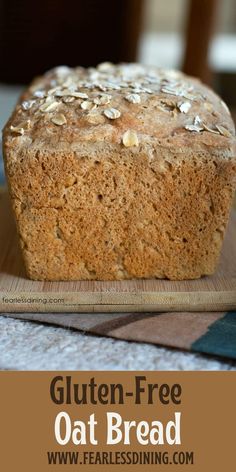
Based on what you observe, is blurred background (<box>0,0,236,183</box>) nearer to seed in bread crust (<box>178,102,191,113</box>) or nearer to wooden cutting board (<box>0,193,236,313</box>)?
seed in bread crust (<box>178,102,191,113</box>)

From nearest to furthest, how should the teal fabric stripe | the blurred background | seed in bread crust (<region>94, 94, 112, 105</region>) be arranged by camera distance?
the teal fabric stripe < seed in bread crust (<region>94, 94, 112, 105</region>) < the blurred background

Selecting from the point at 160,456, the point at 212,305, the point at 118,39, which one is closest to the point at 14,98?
the point at 118,39

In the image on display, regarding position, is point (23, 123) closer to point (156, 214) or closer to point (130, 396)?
point (156, 214)

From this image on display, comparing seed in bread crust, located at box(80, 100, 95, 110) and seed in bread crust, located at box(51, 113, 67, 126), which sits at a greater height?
seed in bread crust, located at box(80, 100, 95, 110)

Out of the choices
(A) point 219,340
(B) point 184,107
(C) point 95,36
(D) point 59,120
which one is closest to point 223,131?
(B) point 184,107

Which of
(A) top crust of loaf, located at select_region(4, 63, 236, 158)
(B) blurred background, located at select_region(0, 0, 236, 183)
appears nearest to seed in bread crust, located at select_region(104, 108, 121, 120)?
(A) top crust of loaf, located at select_region(4, 63, 236, 158)
